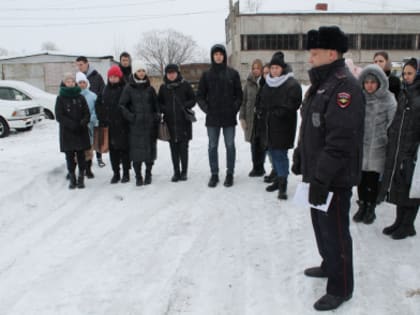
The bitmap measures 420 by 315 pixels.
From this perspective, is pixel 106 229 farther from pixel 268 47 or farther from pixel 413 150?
pixel 268 47

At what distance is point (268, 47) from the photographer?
152 ft

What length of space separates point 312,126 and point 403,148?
1.65m

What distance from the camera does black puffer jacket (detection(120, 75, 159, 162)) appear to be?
651 cm

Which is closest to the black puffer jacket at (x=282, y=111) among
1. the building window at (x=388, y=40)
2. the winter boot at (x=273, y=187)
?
the winter boot at (x=273, y=187)

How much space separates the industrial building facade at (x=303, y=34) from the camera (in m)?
45.5

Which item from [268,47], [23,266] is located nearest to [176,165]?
[23,266]

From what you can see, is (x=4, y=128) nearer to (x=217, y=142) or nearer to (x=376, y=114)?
(x=217, y=142)

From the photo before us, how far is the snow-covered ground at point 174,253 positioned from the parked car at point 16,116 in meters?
6.47

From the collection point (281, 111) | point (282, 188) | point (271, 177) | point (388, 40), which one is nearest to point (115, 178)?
point (271, 177)

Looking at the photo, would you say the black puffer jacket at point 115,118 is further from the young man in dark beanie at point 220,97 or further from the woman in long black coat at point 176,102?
the young man in dark beanie at point 220,97

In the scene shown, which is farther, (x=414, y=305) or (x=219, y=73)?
(x=219, y=73)

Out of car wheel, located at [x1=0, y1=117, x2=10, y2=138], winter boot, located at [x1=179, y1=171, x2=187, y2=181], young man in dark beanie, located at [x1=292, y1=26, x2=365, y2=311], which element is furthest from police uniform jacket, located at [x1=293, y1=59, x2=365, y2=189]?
car wheel, located at [x1=0, y1=117, x2=10, y2=138]

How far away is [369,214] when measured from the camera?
4.84 meters

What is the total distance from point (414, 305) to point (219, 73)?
4.24 metres
